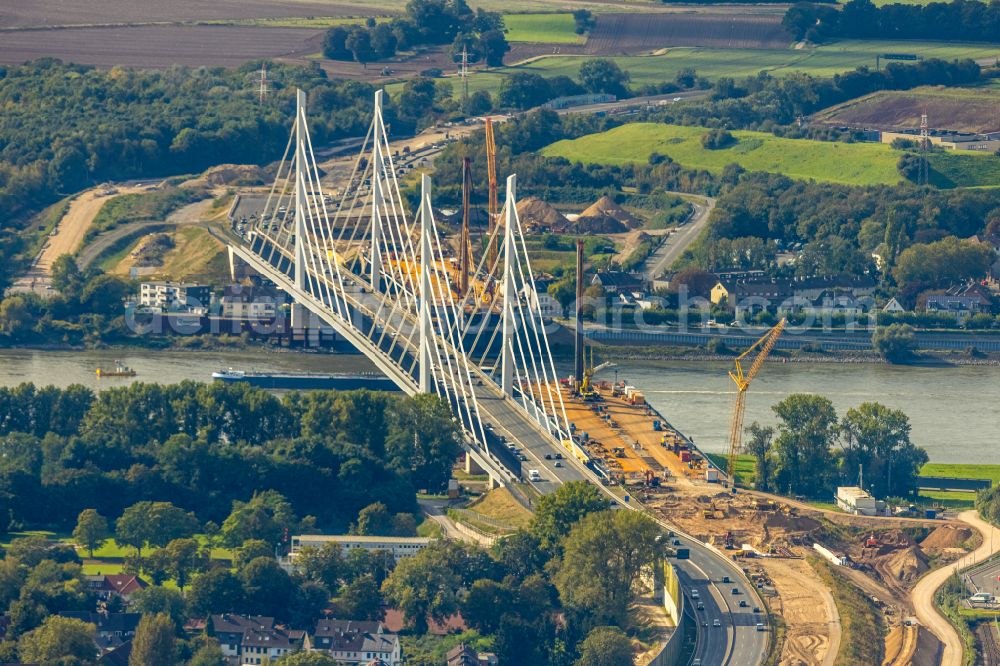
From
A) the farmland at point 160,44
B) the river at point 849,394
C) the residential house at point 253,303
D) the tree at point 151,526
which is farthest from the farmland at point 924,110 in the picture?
Result: the tree at point 151,526

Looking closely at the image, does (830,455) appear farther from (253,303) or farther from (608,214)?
(608,214)

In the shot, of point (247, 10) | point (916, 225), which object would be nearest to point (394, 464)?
point (916, 225)

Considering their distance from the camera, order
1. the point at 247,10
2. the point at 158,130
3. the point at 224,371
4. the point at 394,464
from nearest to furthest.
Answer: the point at 394,464 < the point at 224,371 < the point at 158,130 < the point at 247,10

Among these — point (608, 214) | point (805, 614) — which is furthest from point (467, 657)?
point (608, 214)

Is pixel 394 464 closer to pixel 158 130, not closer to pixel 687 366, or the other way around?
pixel 687 366

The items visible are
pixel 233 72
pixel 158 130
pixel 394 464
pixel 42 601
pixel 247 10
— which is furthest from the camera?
pixel 247 10

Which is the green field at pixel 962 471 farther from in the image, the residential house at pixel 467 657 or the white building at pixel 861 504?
the residential house at pixel 467 657

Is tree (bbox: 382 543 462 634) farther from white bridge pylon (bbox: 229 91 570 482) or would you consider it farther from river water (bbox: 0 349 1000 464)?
river water (bbox: 0 349 1000 464)
